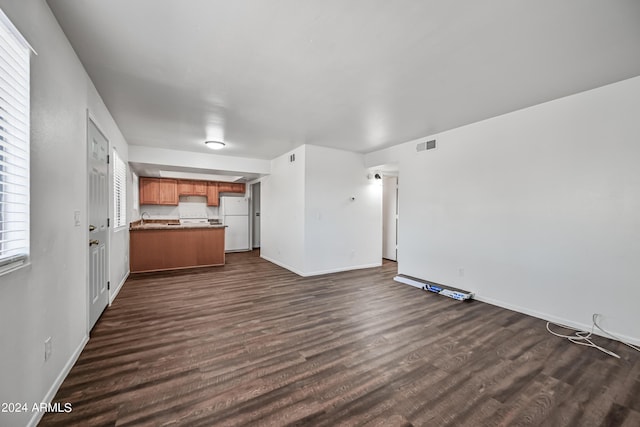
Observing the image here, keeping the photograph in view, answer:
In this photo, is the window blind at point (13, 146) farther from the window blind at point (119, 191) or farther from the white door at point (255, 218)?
the white door at point (255, 218)

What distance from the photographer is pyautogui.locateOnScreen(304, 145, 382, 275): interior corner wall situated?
506 centimetres

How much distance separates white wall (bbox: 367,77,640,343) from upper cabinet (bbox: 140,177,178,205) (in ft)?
22.5

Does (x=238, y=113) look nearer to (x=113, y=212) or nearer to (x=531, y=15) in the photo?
(x=113, y=212)

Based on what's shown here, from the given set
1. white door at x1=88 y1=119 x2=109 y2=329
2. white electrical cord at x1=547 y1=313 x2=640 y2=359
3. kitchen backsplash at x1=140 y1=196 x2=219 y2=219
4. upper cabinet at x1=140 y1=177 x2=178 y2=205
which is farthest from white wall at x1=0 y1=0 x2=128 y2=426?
kitchen backsplash at x1=140 y1=196 x2=219 y2=219

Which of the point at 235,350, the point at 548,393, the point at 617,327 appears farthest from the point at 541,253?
the point at 235,350

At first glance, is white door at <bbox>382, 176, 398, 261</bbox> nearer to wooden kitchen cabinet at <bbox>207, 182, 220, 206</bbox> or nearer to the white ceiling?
the white ceiling

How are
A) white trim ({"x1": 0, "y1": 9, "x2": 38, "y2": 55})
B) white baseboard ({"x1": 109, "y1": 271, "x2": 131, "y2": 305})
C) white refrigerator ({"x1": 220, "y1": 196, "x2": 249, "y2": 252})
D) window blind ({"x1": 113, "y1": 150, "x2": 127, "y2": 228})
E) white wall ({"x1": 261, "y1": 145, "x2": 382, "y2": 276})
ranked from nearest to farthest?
white trim ({"x1": 0, "y1": 9, "x2": 38, "y2": 55})
white baseboard ({"x1": 109, "y1": 271, "x2": 131, "y2": 305})
window blind ({"x1": 113, "y1": 150, "x2": 127, "y2": 228})
white wall ({"x1": 261, "y1": 145, "x2": 382, "y2": 276})
white refrigerator ({"x1": 220, "y1": 196, "x2": 249, "y2": 252})

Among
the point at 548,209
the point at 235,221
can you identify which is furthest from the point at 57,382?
the point at 235,221

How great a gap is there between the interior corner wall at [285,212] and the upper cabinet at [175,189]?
6.43 feet

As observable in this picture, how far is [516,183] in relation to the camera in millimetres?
3348

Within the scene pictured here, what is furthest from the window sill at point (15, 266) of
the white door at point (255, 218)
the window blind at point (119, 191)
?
the white door at point (255, 218)

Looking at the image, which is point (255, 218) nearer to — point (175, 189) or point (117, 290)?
point (175, 189)

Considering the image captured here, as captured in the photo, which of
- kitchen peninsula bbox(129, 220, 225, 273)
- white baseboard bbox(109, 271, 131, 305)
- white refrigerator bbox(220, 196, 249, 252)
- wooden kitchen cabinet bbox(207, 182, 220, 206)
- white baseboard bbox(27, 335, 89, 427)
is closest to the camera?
white baseboard bbox(27, 335, 89, 427)

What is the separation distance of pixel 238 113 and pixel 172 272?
3.76 metres
